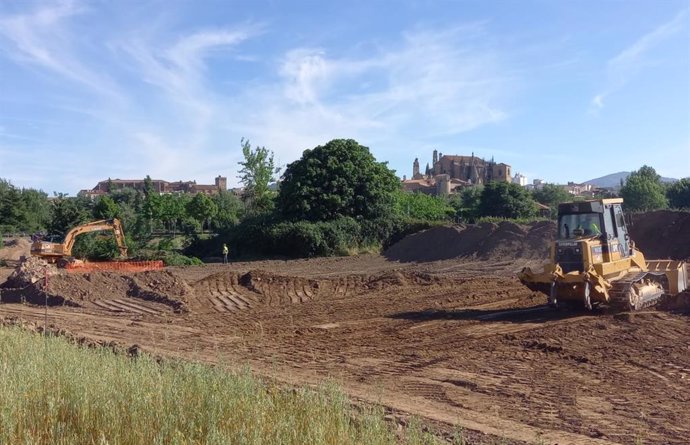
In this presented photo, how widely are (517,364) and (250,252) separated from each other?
32841mm

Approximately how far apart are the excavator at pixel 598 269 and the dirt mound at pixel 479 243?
1427 centimetres

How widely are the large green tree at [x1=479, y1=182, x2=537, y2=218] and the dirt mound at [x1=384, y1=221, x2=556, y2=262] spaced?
2261 centimetres

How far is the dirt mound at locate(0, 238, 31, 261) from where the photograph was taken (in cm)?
4109

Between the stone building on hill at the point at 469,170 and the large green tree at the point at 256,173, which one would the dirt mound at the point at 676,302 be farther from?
the stone building on hill at the point at 469,170

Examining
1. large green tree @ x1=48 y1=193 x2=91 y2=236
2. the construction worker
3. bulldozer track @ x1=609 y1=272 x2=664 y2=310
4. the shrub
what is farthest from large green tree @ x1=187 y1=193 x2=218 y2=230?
bulldozer track @ x1=609 y1=272 x2=664 y2=310

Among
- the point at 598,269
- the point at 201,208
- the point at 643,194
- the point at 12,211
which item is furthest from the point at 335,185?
the point at 12,211

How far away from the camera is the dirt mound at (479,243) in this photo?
31.7 m

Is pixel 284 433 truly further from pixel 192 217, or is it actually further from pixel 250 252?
pixel 192 217

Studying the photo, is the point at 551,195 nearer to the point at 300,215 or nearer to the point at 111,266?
the point at 300,215

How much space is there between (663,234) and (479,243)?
29.1 feet

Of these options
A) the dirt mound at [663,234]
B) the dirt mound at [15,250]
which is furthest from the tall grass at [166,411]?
the dirt mound at [15,250]

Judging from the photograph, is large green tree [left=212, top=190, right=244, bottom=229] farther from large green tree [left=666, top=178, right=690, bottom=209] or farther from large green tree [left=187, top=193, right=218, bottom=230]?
large green tree [left=666, top=178, right=690, bottom=209]

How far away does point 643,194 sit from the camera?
60.2 metres

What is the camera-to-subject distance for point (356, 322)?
15.8 meters
